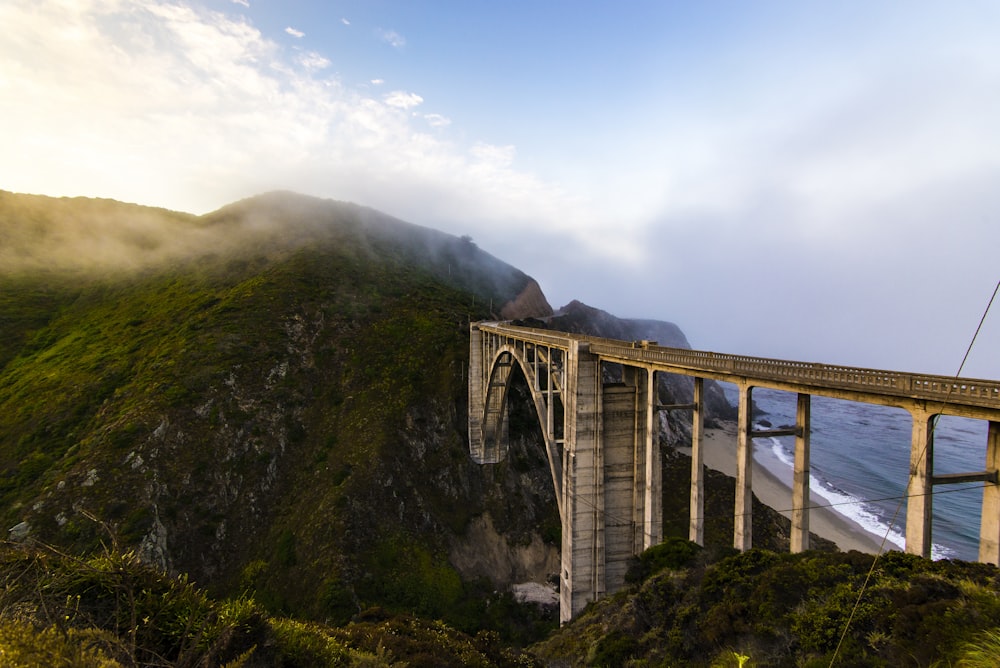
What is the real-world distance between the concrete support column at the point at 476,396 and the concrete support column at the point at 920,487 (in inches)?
1382

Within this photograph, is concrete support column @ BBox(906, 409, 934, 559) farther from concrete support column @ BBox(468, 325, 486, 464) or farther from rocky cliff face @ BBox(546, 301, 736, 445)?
rocky cliff face @ BBox(546, 301, 736, 445)

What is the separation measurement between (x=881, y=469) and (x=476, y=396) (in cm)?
5689

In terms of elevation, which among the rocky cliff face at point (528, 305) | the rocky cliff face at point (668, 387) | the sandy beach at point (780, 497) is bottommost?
the sandy beach at point (780, 497)

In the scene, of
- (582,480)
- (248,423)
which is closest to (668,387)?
(582,480)

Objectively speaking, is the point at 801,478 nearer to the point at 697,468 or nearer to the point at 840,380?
the point at 840,380

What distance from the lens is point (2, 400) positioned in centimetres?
3594

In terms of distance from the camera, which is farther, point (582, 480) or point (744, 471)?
point (582, 480)

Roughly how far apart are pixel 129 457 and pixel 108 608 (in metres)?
31.9

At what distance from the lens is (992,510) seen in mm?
8766

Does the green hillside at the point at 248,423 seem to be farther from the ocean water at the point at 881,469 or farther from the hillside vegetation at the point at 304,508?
the ocean water at the point at 881,469

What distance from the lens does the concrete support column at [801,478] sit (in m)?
11.9

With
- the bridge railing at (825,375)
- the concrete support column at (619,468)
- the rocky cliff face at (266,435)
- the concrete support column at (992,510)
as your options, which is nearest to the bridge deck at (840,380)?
the bridge railing at (825,375)

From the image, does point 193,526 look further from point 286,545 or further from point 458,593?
point 458,593

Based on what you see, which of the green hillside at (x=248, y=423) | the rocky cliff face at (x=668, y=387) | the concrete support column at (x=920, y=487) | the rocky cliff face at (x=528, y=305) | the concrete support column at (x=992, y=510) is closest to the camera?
the concrete support column at (x=992, y=510)
